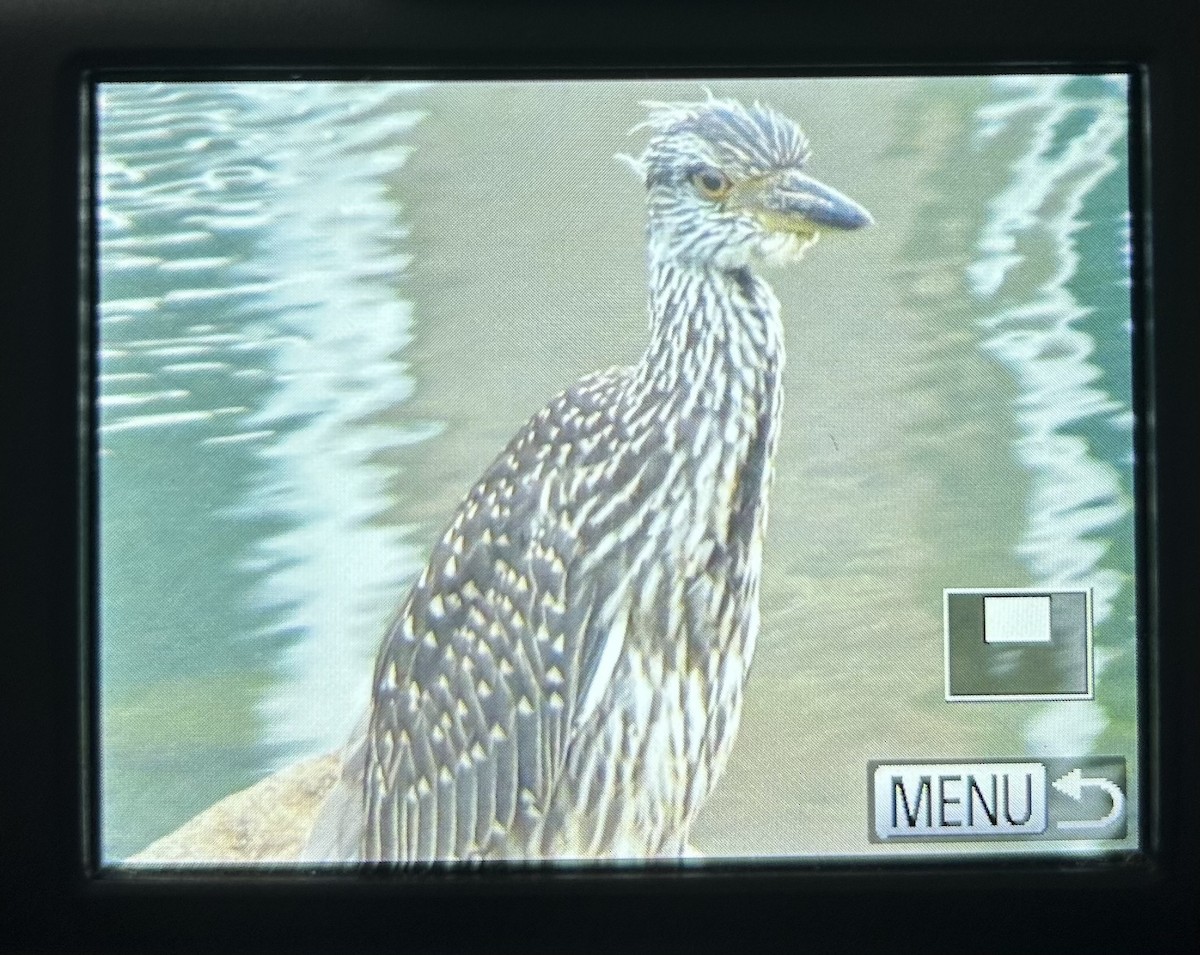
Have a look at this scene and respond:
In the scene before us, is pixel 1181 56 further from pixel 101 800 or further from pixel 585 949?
pixel 101 800

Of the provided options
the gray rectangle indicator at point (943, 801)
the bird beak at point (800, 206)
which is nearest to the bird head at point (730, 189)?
the bird beak at point (800, 206)

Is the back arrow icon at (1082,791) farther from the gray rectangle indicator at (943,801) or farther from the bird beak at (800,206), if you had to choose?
the bird beak at (800,206)

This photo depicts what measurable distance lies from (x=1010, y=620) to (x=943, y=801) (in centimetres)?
11

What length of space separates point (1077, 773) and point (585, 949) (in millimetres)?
301

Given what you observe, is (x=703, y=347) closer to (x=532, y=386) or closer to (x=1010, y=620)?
(x=532, y=386)

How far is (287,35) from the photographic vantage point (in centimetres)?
70

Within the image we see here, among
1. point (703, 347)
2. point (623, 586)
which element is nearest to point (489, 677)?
point (623, 586)

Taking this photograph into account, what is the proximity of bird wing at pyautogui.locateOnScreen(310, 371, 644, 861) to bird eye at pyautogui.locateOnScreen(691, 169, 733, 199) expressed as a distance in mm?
190

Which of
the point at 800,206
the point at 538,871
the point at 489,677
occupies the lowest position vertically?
the point at 538,871

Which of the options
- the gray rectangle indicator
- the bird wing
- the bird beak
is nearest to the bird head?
the bird beak

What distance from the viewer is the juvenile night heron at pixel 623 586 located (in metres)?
0.71

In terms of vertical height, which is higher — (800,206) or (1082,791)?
(800,206)

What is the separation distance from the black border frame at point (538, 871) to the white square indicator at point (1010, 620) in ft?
0.24

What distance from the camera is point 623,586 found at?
2.33 ft
